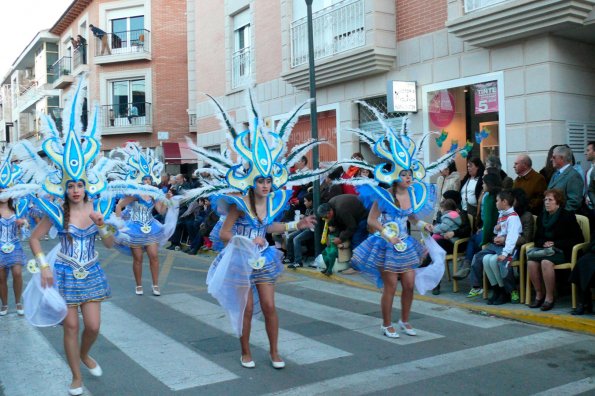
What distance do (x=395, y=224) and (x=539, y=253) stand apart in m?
2.24

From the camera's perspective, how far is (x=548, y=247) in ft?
25.3

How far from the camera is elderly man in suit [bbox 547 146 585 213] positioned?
8281 mm

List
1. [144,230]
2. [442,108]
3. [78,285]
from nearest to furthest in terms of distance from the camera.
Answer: [78,285] → [144,230] → [442,108]

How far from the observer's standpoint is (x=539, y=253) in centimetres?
771

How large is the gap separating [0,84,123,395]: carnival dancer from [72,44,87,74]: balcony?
1136 inches

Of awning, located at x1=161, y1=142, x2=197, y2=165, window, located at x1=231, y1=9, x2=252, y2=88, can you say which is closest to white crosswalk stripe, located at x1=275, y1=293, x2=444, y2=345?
window, located at x1=231, y1=9, x2=252, y2=88

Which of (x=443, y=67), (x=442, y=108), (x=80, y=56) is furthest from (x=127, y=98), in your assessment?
(x=443, y=67)

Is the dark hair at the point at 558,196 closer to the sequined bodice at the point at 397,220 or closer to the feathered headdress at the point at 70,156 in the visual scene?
the sequined bodice at the point at 397,220

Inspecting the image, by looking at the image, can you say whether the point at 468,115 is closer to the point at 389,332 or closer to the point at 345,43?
the point at 345,43

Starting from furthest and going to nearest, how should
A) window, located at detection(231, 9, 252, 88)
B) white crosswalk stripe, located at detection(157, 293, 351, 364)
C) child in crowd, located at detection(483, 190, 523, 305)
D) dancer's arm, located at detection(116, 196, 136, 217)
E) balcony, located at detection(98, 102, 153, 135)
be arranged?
balcony, located at detection(98, 102, 153, 135)
window, located at detection(231, 9, 252, 88)
dancer's arm, located at detection(116, 196, 136, 217)
child in crowd, located at detection(483, 190, 523, 305)
white crosswalk stripe, located at detection(157, 293, 351, 364)

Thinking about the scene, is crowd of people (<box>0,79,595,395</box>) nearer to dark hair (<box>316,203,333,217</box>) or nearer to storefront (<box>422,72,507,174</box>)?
dark hair (<box>316,203,333,217</box>)

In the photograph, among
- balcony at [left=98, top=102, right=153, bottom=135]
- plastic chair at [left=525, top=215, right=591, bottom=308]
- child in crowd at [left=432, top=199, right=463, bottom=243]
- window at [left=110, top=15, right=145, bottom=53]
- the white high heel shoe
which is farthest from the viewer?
window at [left=110, top=15, right=145, bottom=53]

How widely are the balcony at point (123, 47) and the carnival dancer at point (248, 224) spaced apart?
2568cm

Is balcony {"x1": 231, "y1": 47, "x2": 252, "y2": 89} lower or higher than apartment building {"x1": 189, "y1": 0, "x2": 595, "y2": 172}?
higher
